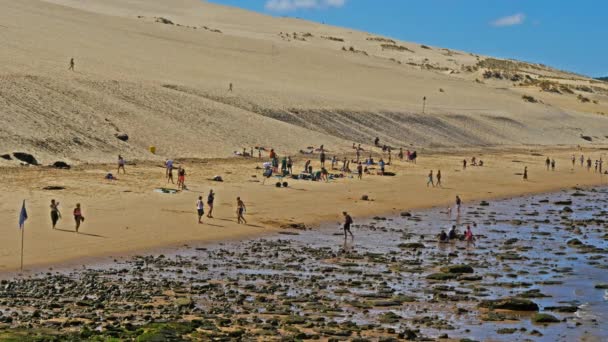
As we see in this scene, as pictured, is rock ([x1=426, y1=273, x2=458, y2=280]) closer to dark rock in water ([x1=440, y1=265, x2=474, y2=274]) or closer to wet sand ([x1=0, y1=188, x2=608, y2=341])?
wet sand ([x1=0, y1=188, x2=608, y2=341])

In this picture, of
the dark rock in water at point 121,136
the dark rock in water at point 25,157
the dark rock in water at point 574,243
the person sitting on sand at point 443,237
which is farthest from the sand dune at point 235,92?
the dark rock in water at point 574,243

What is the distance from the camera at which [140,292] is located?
851 inches

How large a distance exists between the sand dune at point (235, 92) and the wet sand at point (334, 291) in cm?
1828

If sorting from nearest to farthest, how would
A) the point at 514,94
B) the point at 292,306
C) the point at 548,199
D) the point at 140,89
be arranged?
the point at 292,306, the point at 548,199, the point at 140,89, the point at 514,94

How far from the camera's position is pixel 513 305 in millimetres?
22047

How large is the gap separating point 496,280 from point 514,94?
3443 inches

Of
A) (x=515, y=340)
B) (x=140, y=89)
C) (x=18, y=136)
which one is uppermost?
(x=140, y=89)

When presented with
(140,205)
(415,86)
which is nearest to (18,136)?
(140,205)

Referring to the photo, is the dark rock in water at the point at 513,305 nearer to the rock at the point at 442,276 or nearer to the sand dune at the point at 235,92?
the rock at the point at 442,276

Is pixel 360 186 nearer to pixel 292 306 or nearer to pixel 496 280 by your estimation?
pixel 496 280

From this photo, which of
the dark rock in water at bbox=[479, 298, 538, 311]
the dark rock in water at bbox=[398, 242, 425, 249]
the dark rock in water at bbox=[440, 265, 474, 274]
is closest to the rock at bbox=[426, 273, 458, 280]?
the dark rock in water at bbox=[440, 265, 474, 274]

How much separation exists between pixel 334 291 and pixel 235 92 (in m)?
45.1

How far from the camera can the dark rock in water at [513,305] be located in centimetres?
2200

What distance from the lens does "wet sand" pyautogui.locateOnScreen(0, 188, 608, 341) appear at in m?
19.1
